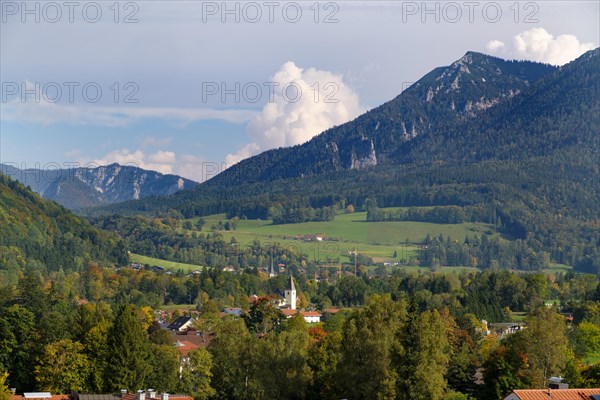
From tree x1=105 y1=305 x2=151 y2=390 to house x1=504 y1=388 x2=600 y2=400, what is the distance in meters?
28.3

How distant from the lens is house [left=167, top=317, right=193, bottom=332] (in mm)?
133250

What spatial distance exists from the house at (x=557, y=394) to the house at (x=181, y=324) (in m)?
76.0

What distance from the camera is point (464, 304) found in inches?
5635

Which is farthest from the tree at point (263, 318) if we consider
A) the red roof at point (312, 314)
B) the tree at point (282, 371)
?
the tree at point (282, 371)

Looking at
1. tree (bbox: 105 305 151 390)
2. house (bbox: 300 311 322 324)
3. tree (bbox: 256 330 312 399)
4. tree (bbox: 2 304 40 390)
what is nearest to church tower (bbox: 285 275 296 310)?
house (bbox: 300 311 322 324)

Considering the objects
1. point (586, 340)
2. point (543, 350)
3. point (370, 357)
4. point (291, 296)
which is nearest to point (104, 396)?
point (370, 357)

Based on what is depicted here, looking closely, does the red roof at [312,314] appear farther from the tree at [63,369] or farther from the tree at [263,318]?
the tree at [63,369]

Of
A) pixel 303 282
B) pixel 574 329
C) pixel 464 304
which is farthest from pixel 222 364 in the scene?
pixel 303 282

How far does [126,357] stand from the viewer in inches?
3059

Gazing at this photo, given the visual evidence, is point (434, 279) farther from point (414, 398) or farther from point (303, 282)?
point (414, 398)

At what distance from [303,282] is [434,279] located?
114 feet

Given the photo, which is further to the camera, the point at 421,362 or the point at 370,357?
the point at 370,357

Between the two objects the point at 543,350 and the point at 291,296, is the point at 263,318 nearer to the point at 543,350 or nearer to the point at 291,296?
the point at 543,350

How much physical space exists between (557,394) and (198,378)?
2796 cm
